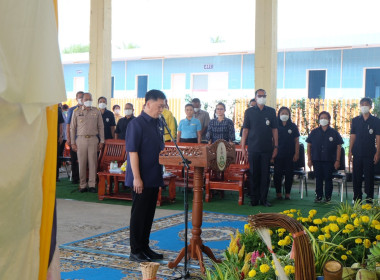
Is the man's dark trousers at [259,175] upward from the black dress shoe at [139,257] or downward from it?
upward

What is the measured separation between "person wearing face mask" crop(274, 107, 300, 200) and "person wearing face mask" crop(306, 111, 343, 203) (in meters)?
0.43

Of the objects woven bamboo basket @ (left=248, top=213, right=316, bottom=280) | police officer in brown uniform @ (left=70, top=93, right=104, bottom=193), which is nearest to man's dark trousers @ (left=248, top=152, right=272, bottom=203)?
police officer in brown uniform @ (left=70, top=93, right=104, bottom=193)

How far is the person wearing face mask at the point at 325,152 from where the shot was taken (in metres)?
10.0

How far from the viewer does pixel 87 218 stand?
27.2 feet

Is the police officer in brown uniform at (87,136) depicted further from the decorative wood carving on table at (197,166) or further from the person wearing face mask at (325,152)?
the decorative wood carving on table at (197,166)

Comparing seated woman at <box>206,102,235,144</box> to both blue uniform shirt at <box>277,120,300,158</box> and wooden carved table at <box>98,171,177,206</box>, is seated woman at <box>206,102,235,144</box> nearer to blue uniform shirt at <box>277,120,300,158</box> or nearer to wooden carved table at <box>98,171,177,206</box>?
blue uniform shirt at <box>277,120,300,158</box>

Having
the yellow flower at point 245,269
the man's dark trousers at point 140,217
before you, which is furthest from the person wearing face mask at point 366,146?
the yellow flower at point 245,269

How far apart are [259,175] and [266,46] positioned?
3.39 m

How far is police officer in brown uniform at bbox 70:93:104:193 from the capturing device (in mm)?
10828

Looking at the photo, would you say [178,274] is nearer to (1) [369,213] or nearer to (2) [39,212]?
(1) [369,213]

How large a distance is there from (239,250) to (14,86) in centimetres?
291

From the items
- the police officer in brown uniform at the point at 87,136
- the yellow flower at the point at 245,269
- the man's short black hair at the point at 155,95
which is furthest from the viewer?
the police officer in brown uniform at the point at 87,136

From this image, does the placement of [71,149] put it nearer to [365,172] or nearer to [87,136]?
[87,136]

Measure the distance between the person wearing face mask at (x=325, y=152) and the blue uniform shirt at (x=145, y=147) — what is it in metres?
5.16
